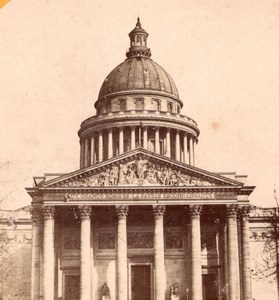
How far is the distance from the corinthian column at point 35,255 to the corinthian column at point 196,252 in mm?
12413

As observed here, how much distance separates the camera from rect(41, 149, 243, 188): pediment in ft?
160

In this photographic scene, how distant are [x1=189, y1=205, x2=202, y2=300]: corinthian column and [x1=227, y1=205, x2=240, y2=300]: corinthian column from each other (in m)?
2.37

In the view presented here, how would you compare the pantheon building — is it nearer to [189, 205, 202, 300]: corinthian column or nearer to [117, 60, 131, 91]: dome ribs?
[189, 205, 202, 300]: corinthian column

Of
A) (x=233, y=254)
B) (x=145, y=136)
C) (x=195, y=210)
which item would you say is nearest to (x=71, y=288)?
(x=195, y=210)

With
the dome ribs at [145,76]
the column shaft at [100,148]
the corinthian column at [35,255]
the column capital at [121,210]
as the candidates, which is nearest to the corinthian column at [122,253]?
the column capital at [121,210]

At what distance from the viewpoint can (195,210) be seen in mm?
48594

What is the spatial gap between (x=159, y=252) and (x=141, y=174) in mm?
6314

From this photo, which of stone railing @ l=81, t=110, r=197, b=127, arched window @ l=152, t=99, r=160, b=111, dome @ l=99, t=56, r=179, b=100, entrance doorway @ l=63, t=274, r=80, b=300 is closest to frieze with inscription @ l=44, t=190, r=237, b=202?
entrance doorway @ l=63, t=274, r=80, b=300

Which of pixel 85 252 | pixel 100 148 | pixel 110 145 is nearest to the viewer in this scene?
pixel 85 252

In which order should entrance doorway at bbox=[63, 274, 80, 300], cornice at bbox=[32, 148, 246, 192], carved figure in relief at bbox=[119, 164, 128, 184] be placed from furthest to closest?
entrance doorway at bbox=[63, 274, 80, 300], carved figure in relief at bbox=[119, 164, 128, 184], cornice at bbox=[32, 148, 246, 192]

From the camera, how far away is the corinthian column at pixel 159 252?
155 ft

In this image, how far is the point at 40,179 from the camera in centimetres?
5184

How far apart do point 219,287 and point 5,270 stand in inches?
699

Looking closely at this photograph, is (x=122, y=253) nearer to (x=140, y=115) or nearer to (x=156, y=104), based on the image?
(x=140, y=115)
